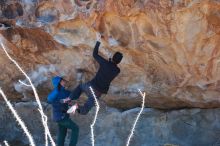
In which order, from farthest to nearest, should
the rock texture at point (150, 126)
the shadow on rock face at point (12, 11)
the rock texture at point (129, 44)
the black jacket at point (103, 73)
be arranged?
the rock texture at point (150, 126), the shadow on rock face at point (12, 11), the rock texture at point (129, 44), the black jacket at point (103, 73)

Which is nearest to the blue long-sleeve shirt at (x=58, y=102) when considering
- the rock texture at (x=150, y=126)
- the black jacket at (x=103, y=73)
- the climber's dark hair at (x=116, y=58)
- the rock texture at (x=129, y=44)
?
the black jacket at (x=103, y=73)

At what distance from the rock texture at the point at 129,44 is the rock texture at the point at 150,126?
158 mm

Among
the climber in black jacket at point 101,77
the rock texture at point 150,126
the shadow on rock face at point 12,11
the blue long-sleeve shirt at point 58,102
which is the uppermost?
the shadow on rock face at point 12,11

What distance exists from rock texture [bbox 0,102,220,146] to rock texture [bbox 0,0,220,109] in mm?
158

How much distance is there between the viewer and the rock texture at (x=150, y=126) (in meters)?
7.12

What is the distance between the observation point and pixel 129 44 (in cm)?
636

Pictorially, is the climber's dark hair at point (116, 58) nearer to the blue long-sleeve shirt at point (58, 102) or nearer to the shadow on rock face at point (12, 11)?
the blue long-sleeve shirt at point (58, 102)

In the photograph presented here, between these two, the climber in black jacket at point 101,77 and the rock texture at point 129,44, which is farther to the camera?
the rock texture at point 129,44

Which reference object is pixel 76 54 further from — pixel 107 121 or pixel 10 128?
pixel 10 128

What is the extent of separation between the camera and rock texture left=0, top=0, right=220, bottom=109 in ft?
19.3

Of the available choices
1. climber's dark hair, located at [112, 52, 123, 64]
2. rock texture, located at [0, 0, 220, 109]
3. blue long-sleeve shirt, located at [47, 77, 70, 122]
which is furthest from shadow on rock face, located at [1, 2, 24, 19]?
climber's dark hair, located at [112, 52, 123, 64]

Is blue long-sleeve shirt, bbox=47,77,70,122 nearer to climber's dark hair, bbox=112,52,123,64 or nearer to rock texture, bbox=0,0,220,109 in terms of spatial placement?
climber's dark hair, bbox=112,52,123,64

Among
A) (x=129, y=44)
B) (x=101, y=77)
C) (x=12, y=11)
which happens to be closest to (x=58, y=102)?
(x=101, y=77)

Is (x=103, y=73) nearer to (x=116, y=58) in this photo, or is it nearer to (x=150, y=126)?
(x=116, y=58)
